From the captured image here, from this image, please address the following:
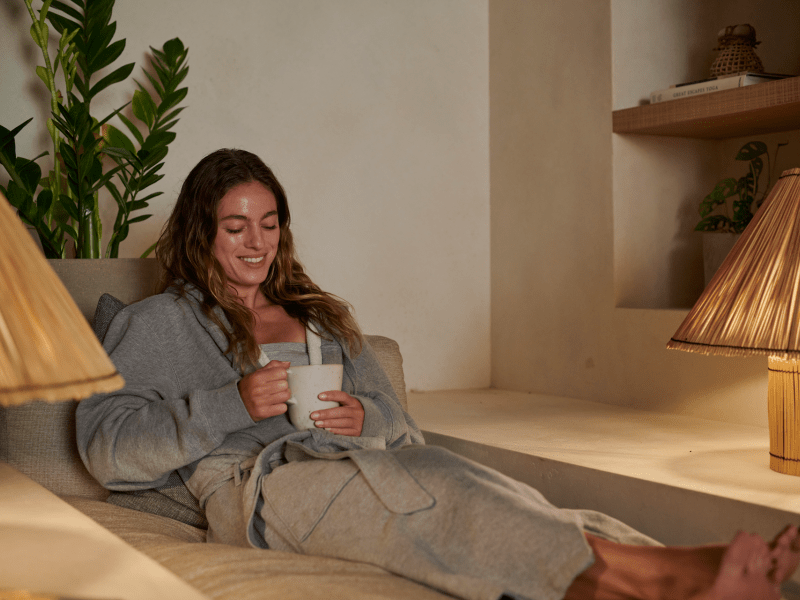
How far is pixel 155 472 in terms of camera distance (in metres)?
1.35

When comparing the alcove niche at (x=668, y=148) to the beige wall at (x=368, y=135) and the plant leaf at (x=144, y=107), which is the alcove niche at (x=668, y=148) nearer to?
the beige wall at (x=368, y=135)

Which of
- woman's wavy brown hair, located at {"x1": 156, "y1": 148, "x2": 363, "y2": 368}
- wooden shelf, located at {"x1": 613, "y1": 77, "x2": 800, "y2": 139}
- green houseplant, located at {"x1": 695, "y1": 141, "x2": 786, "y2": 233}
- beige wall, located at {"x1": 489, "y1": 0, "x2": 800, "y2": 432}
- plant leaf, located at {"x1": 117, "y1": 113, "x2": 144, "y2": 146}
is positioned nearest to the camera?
woman's wavy brown hair, located at {"x1": 156, "y1": 148, "x2": 363, "y2": 368}

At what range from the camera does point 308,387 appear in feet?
4.27

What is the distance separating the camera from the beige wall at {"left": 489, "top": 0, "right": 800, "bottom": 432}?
2477 millimetres

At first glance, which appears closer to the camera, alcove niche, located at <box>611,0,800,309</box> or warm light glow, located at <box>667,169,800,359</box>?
warm light glow, located at <box>667,169,800,359</box>

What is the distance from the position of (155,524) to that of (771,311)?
44.0 inches

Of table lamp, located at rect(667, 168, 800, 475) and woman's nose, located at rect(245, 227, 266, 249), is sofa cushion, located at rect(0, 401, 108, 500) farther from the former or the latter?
table lamp, located at rect(667, 168, 800, 475)

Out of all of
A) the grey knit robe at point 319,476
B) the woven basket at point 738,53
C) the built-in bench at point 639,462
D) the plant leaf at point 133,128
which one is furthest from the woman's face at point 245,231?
the woven basket at point 738,53

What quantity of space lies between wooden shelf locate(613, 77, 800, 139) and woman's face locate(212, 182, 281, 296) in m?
1.27

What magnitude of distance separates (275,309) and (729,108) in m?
1.33

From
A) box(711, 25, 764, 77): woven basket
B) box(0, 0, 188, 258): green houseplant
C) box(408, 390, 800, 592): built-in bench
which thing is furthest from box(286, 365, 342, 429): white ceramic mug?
box(711, 25, 764, 77): woven basket

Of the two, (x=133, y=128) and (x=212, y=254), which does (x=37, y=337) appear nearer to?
(x=212, y=254)

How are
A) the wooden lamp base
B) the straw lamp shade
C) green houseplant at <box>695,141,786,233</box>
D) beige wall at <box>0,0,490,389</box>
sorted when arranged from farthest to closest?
1. beige wall at <box>0,0,490,389</box>
2. green houseplant at <box>695,141,786,233</box>
3. the wooden lamp base
4. the straw lamp shade

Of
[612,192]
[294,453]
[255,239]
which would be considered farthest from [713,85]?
[294,453]
